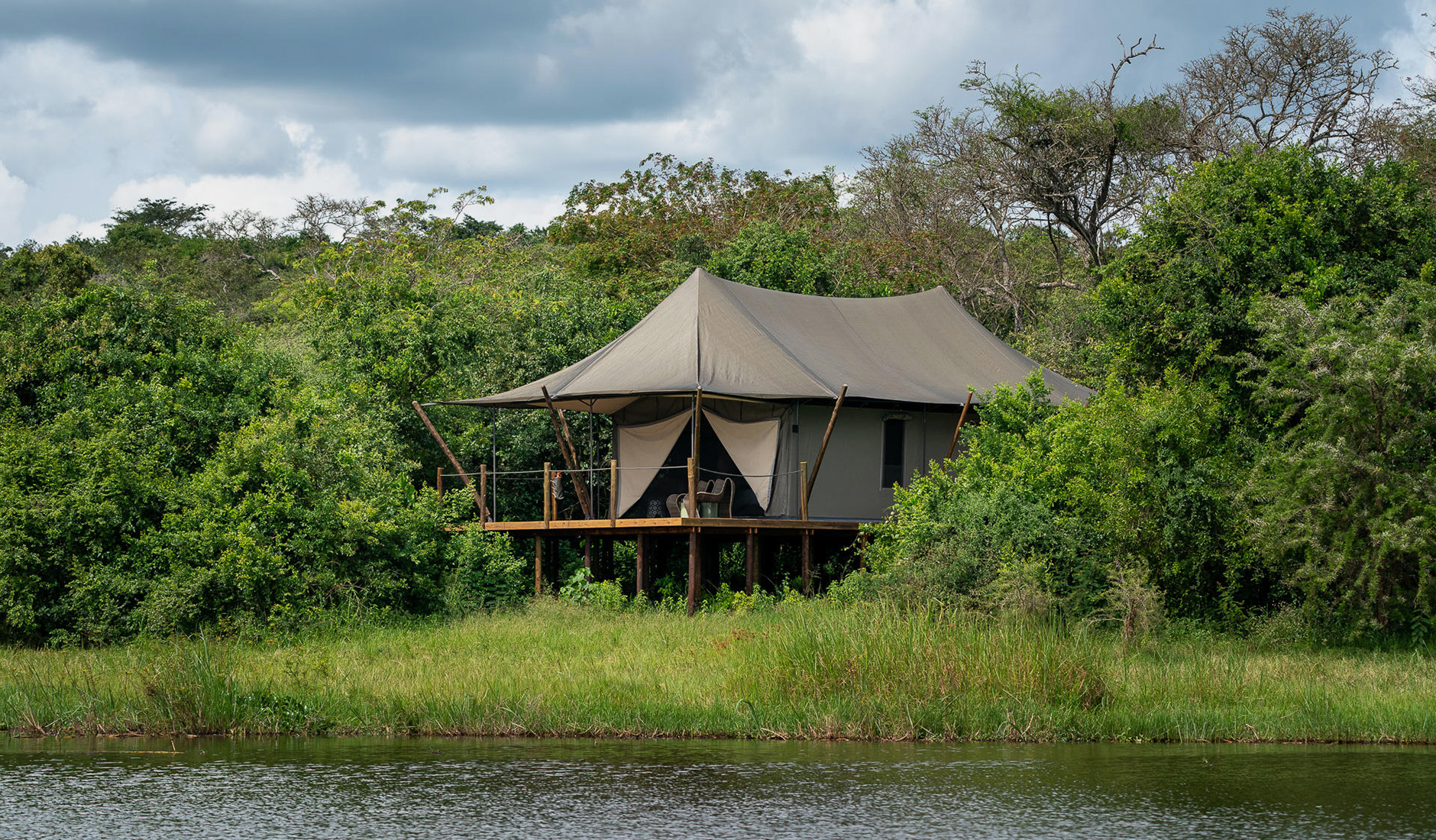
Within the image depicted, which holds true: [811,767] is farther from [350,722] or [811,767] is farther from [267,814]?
[350,722]

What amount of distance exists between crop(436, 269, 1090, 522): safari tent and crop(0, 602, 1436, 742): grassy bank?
7011mm

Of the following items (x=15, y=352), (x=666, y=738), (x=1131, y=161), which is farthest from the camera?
(x=1131, y=161)

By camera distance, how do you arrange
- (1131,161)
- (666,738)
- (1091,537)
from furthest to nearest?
(1131,161) → (1091,537) → (666,738)

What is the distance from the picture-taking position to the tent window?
21609mm

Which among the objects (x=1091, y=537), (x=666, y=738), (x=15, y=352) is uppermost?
(x=15, y=352)

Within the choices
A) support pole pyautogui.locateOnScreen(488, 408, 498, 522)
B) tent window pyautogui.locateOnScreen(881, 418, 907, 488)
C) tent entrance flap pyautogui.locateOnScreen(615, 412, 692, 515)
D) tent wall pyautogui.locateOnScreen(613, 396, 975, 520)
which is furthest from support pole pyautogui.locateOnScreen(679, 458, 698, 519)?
support pole pyautogui.locateOnScreen(488, 408, 498, 522)

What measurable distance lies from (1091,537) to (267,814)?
35.5 feet

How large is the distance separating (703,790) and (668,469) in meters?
12.0

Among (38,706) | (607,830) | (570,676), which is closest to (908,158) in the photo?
(570,676)

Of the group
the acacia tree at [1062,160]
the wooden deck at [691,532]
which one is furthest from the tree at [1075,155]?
the wooden deck at [691,532]

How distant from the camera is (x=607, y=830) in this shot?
7363 mm

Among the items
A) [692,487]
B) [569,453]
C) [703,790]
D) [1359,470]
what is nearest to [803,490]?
[692,487]

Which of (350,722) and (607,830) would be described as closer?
(607,830)

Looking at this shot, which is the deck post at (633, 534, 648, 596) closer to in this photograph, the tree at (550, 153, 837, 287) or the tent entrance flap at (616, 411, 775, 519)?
the tent entrance flap at (616, 411, 775, 519)
